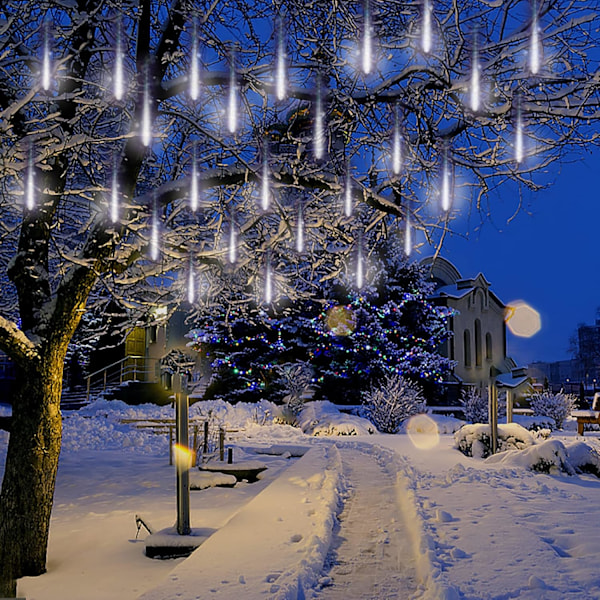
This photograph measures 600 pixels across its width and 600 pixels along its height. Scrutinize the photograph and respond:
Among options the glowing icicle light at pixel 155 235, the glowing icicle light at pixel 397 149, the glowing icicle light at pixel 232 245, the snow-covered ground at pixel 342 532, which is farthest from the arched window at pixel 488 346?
the glowing icicle light at pixel 155 235

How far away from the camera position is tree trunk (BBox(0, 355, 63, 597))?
604 cm

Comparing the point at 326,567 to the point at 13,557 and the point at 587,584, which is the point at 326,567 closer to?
the point at 587,584

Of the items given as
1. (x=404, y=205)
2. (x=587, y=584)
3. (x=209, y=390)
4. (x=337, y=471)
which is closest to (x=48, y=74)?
(x=404, y=205)

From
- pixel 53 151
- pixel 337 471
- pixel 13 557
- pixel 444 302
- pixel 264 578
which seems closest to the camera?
pixel 264 578

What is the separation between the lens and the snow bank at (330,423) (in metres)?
20.5

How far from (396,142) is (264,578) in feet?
14.4

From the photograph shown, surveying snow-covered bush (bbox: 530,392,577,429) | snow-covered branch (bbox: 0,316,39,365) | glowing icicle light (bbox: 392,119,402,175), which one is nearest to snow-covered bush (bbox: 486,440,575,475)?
glowing icicle light (bbox: 392,119,402,175)

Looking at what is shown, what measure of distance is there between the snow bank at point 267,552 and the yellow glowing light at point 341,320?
1806 centimetres

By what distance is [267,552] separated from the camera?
5.57 metres

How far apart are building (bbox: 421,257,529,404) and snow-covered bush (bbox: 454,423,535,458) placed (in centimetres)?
1960

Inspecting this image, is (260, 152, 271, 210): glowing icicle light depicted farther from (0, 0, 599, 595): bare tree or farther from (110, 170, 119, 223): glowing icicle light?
(110, 170, 119, 223): glowing icicle light

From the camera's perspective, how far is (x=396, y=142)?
6199 millimetres

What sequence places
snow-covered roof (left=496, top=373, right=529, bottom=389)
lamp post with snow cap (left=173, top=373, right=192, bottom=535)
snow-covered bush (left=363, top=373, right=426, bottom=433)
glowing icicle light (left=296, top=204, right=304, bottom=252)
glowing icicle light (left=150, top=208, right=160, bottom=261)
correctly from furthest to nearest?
snow-covered roof (left=496, top=373, right=529, bottom=389)
snow-covered bush (left=363, top=373, right=426, bottom=433)
glowing icicle light (left=296, top=204, right=304, bottom=252)
lamp post with snow cap (left=173, top=373, right=192, bottom=535)
glowing icicle light (left=150, top=208, right=160, bottom=261)

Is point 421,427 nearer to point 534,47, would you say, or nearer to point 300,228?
point 300,228
